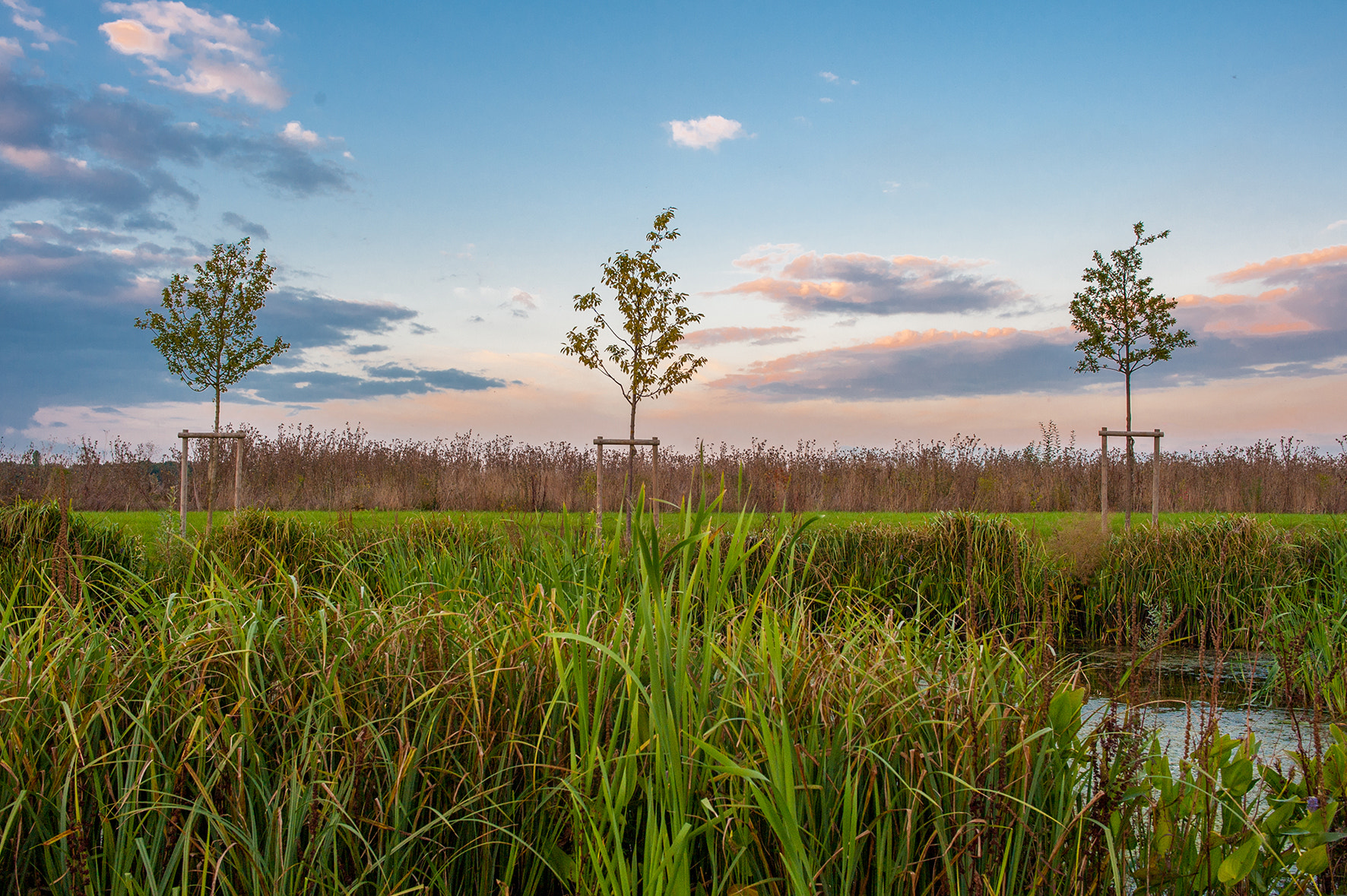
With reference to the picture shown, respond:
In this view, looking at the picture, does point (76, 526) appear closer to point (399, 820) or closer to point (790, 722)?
point (399, 820)

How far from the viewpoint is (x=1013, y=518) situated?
10.6m

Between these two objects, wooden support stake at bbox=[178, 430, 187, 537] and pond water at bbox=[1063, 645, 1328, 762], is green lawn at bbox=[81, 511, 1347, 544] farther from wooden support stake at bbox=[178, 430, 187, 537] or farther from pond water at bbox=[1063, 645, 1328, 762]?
pond water at bbox=[1063, 645, 1328, 762]

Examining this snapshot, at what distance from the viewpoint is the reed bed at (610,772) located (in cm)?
188

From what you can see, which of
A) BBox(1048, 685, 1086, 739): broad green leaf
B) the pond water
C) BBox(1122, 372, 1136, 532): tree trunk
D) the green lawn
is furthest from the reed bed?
BBox(1122, 372, 1136, 532): tree trunk

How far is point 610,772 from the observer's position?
2.24 m

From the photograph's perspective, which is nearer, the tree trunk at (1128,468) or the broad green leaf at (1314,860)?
the broad green leaf at (1314,860)

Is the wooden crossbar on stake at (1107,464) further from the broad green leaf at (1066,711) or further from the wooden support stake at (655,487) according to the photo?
the broad green leaf at (1066,711)

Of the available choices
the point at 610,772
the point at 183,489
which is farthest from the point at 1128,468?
the point at 183,489

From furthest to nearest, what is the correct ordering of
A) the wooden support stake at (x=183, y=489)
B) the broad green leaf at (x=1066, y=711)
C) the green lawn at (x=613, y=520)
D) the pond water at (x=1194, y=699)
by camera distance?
the green lawn at (x=613, y=520) < the wooden support stake at (x=183, y=489) < the pond water at (x=1194, y=699) < the broad green leaf at (x=1066, y=711)

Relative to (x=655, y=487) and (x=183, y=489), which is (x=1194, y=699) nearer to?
(x=655, y=487)

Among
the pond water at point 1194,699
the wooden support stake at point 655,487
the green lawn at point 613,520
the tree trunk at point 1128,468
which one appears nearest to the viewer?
the wooden support stake at point 655,487

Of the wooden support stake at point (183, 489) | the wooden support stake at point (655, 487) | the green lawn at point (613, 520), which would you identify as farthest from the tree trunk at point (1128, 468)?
the wooden support stake at point (183, 489)

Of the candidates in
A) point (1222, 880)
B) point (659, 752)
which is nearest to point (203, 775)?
point (659, 752)

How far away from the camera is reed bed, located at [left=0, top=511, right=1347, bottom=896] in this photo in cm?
188
